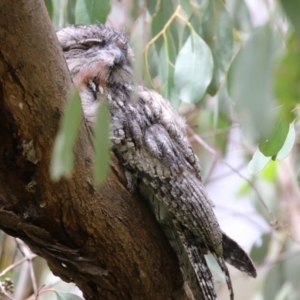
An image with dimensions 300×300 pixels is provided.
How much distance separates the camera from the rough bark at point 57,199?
1244 millimetres

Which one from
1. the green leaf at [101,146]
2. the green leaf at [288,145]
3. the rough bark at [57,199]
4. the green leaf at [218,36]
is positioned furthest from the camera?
the green leaf at [218,36]

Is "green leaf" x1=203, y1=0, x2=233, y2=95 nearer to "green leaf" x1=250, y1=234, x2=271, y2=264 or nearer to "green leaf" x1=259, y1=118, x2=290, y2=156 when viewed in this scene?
"green leaf" x1=259, y1=118, x2=290, y2=156

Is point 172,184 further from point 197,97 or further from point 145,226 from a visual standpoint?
point 197,97

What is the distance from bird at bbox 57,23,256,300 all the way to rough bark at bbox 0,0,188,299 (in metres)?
0.05

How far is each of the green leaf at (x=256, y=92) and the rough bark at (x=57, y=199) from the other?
23.0 inches

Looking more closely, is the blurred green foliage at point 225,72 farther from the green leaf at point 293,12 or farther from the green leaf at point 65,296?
the green leaf at point 65,296

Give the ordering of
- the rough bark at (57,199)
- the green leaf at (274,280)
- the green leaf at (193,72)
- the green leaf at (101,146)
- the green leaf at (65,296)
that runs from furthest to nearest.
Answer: the green leaf at (274,280) < the green leaf at (193,72) < the green leaf at (65,296) < the rough bark at (57,199) < the green leaf at (101,146)

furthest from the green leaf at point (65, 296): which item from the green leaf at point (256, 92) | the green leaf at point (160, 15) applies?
the green leaf at point (256, 92)

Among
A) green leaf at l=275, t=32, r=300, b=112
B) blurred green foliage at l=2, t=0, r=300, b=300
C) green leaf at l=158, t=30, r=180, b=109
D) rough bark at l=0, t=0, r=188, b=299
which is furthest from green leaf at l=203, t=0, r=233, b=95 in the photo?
green leaf at l=275, t=32, r=300, b=112

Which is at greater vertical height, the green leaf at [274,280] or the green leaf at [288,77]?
the green leaf at [288,77]

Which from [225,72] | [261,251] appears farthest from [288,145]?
[261,251]

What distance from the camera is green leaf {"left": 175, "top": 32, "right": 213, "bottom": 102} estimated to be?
188 cm

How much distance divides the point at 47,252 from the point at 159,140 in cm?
44

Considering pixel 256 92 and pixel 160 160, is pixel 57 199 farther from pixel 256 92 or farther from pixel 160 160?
pixel 256 92
